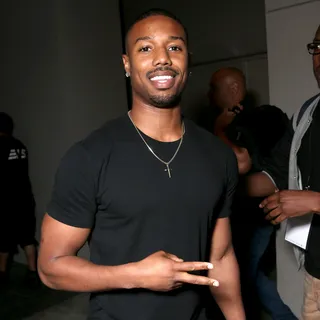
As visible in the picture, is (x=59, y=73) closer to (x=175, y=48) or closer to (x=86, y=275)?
(x=175, y=48)

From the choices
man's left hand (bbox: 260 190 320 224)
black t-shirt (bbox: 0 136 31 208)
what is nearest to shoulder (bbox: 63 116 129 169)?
man's left hand (bbox: 260 190 320 224)

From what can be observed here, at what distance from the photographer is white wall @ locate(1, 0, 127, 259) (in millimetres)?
3674

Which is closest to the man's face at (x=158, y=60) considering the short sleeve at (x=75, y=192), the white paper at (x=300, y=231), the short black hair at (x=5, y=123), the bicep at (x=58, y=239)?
the short sleeve at (x=75, y=192)

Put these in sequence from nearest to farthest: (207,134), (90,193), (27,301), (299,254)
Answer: (90,193)
(207,134)
(299,254)
(27,301)

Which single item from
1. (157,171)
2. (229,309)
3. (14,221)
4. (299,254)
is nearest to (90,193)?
(157,171)

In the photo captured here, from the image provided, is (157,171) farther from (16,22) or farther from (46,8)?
(16,22)

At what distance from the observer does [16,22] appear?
4.00 m

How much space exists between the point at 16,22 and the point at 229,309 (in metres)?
3.59

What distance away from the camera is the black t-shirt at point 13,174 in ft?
12.1

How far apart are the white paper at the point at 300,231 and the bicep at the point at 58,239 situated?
3.56ft

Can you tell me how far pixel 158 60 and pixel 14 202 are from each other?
120 inches

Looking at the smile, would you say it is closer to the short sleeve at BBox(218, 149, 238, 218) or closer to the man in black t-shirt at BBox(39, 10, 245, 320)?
the man in black t-shirt at BBox(39, 10, 245, 320)

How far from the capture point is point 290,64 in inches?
96.4

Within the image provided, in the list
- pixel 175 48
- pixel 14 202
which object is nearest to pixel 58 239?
pixel 175 48
